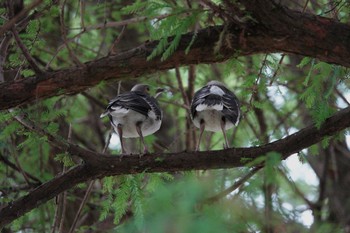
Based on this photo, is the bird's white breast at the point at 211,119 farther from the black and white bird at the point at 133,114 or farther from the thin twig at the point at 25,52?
the thin twig at the point at 25,52

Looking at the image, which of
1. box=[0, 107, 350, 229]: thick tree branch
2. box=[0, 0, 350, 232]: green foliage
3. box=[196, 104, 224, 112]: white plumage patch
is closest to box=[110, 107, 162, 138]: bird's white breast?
box=[0, 0, 350, 232]: green foliage

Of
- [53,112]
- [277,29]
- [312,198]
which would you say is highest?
[312,198]

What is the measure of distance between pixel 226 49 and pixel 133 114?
206 centimetres

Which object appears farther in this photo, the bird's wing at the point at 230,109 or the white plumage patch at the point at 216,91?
the white plumage patch at the point at 216,91

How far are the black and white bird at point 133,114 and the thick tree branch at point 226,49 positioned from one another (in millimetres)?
1208

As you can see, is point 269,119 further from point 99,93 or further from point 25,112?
point 25,112

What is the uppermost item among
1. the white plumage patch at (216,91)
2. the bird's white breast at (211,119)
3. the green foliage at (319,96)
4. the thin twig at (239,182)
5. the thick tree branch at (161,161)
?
the white plumage patch at (216,91)

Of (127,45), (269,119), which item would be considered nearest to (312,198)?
(269,119)

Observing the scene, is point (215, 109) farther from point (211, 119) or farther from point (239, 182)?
point (239, 182)

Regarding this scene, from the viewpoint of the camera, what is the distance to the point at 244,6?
4402mm

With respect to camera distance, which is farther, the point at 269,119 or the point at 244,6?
the point at 269,119

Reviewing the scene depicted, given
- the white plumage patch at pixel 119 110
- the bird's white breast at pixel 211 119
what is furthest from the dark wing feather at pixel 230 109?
the white plumage patch at pixel 119 110

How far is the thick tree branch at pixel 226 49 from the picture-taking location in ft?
14.5

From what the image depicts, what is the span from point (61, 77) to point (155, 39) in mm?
887
